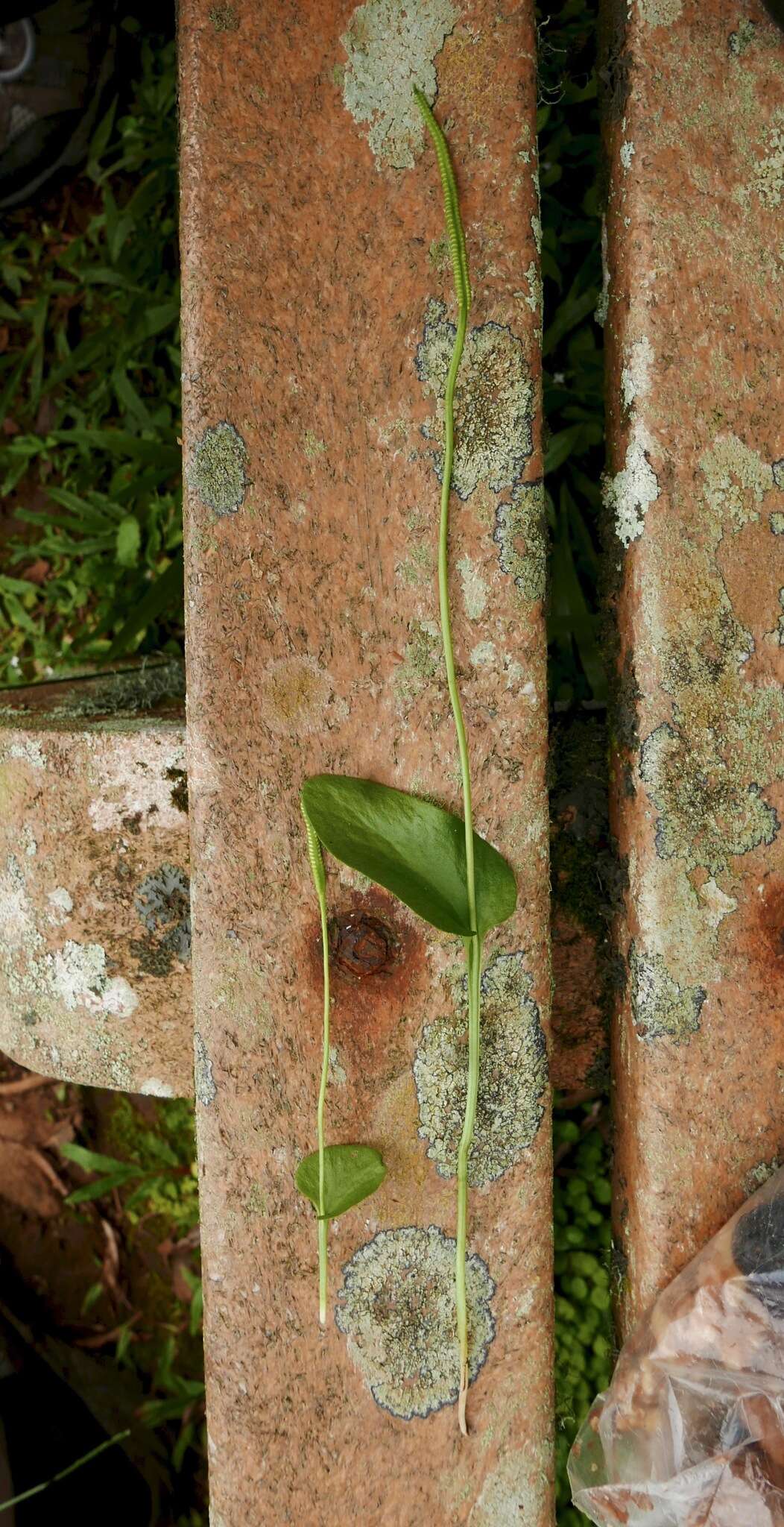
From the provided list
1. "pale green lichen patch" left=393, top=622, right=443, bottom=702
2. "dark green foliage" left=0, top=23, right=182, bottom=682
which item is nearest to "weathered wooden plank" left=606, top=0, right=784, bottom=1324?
"pale green lichen patch" left=393, top=622, right=443, bottom=702

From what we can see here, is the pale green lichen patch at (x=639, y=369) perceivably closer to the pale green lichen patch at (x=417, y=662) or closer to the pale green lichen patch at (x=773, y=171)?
the pale green lichen patch at (x=773, y=171)

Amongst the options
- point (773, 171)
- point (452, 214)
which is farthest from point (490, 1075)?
point (773, 171)

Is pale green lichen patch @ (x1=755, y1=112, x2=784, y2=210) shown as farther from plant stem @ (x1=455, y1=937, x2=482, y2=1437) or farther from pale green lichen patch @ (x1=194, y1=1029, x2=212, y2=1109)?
pale green lichen patch @ (x1=194, y1=1029, x2=212, y2=1109)

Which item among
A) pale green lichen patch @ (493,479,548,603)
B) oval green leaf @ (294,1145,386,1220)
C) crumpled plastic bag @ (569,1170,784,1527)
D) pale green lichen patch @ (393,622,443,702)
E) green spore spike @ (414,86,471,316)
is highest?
green spore spike @ (414,86,471,316)

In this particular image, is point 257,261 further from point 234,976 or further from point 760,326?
point 234,976

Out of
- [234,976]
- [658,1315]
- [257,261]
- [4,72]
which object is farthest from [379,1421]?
[4,72]

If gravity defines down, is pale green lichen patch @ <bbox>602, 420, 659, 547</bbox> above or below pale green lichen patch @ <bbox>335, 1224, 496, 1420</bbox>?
above

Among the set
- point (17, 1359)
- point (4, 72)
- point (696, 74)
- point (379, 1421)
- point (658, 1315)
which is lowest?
point (17, 1359)
